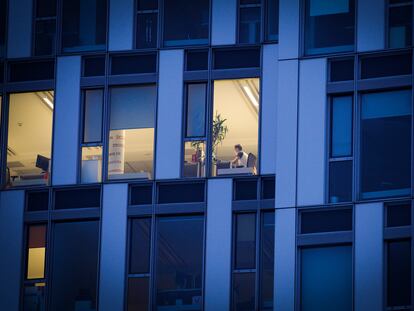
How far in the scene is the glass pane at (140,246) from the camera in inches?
1507

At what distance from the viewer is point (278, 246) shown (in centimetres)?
3569

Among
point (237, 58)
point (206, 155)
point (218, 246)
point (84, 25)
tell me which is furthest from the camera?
point (84, 25)

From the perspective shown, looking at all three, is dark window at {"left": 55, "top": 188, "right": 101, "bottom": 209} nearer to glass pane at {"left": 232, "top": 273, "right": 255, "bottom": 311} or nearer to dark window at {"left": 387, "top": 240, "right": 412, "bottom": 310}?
glass pane at {"left": 232, "top": 273, "right": 255, "bottom": 311}

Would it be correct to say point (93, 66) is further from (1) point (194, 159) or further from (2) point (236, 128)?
(2) point (236, 128)

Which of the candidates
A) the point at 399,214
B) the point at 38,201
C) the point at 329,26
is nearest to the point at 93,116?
the point at 38,201

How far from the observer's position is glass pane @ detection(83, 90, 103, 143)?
39.6m

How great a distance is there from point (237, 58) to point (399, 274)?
779cm

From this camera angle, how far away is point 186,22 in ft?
130

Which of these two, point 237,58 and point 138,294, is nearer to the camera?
point 138,294

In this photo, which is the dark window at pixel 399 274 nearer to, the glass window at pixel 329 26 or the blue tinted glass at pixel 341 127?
the blue tinted glass at pixel 341 127

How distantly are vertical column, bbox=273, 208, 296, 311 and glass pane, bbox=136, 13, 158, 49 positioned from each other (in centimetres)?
654

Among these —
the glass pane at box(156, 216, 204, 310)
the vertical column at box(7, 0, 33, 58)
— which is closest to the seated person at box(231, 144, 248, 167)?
the glass pane at box(156, 216, 204, 310)

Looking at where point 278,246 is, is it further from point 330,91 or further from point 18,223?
point 18,223

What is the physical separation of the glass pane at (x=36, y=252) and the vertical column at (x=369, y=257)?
8.81 meters
